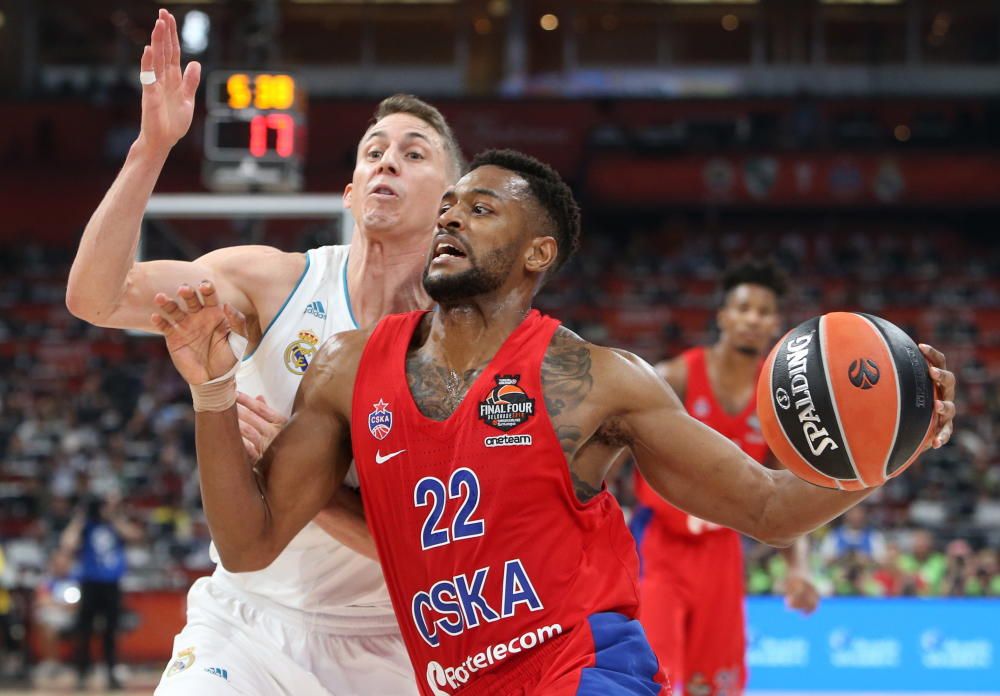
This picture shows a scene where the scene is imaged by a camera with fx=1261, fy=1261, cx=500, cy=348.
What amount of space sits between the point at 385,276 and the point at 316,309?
249 millimetres

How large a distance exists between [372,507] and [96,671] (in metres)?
10.3

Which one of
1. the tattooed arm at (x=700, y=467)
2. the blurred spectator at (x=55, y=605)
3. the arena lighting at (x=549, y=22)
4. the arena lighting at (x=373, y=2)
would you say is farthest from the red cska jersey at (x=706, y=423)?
the arena lighting at (x=373, y=2)

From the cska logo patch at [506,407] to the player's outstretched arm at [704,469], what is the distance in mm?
187

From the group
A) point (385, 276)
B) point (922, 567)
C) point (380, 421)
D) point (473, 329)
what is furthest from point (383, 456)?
point (922, 567)

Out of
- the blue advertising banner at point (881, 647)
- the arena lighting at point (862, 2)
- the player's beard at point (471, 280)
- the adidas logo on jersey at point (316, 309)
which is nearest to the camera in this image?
the player's beard at point (471, 280)

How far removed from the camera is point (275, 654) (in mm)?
3488

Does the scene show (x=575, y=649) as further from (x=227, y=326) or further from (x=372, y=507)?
(x=227, y=326)

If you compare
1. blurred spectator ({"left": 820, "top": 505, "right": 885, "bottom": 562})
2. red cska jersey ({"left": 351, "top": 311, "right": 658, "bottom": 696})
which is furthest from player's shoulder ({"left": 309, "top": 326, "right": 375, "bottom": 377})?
blurred spectator ({"left": 820, "top": 505, "right": 885, "bottom": 562})

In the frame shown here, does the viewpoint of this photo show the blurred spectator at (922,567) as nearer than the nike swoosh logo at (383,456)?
No

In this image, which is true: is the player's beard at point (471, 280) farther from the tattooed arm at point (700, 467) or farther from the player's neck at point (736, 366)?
the player's neck at point (736, 366)

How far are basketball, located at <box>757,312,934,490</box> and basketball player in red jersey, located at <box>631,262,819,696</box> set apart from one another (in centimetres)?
274

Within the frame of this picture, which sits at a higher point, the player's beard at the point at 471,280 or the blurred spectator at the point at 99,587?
the player's beard at the point at 471,280

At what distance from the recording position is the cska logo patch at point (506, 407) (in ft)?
9.94

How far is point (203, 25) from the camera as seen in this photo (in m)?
24.0
